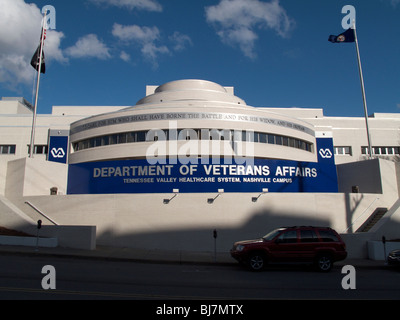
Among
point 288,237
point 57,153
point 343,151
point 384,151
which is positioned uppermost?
point 384,151

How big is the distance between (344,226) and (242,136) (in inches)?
414

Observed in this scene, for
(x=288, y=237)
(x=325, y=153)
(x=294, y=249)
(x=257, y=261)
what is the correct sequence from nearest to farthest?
(x=257, y=261), (x=294, y=249), (x=288, y=237), (x=325, y=153)

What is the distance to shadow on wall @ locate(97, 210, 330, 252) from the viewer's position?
719 inches

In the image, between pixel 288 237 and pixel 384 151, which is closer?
pixel 288 237

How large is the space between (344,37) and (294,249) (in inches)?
804

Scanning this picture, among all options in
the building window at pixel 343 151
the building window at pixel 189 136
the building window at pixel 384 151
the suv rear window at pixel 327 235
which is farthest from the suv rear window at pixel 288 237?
the building window at pixel 384 151

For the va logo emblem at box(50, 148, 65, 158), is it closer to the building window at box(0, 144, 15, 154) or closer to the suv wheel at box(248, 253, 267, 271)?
the building window at box(0, 144, 15, 154)

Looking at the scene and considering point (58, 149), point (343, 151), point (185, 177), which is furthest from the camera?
point (343, 151)

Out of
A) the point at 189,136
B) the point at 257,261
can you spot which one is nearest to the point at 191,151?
the point at 189,136

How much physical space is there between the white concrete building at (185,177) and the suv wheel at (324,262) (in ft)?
18.3

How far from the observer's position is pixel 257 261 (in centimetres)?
1227

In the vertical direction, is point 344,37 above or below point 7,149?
above
